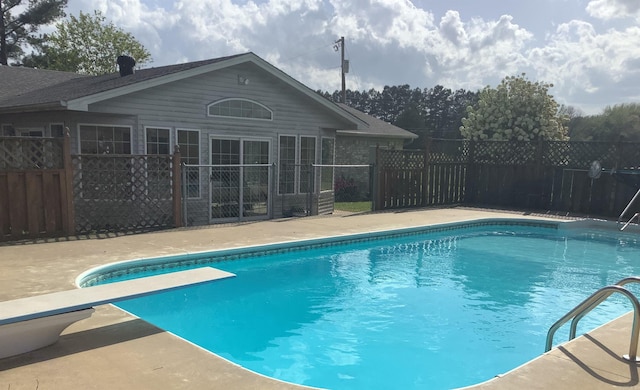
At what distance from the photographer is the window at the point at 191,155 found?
1105 cm

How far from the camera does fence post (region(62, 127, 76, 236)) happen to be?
28.5 ft

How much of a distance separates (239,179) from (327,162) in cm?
369

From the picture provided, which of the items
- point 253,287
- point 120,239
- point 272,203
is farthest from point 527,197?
point 120,239

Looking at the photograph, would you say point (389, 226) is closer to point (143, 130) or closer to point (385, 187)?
point (385, 187)

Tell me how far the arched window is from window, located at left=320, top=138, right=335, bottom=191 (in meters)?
2.44

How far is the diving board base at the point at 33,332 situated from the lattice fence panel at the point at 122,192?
5.91 metres

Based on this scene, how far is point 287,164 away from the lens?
12844 millimetres

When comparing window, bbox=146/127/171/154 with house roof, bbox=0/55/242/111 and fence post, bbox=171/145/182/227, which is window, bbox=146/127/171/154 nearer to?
fence post, bbox=171/145/182/227

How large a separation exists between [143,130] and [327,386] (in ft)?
25.9

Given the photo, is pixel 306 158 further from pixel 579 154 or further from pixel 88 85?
pixel 579 154

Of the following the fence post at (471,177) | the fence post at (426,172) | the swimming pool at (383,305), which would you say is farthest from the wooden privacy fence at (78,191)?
the fence post at (471,177)

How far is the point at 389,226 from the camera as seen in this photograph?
1123 cm

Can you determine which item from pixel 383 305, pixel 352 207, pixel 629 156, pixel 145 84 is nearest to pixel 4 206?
pixel 145 84

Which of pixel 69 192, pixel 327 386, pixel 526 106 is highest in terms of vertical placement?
pixel 526 106
